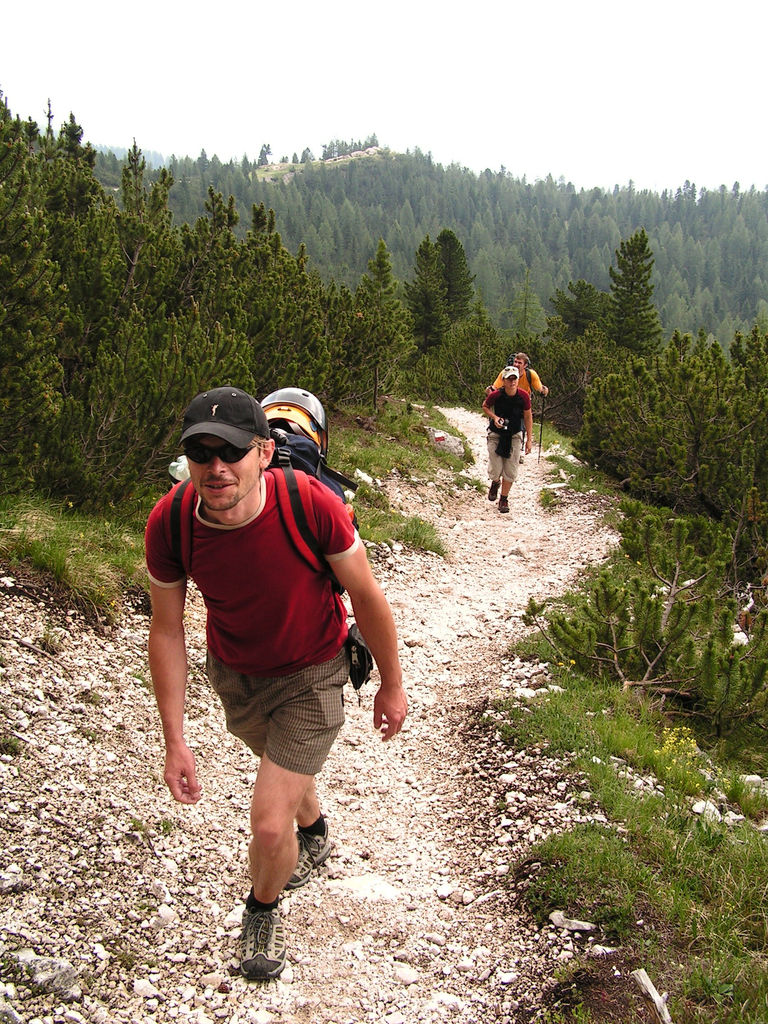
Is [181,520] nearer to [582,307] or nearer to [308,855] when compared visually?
[308,855]

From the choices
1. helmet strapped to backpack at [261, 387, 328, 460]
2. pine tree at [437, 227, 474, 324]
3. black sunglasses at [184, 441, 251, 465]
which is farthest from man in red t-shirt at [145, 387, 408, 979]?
pine tree at [437, 227, 474, 324]

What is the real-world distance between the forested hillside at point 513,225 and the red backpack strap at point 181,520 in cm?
9037

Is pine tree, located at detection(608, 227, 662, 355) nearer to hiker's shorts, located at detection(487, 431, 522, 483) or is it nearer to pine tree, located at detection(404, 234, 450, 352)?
pine tree, located at detection(404, 234, 450, 352)

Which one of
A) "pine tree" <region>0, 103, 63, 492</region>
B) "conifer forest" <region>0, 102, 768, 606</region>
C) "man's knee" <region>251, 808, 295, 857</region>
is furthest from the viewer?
"conifer forest" <region>0, 102, 768, 606</region>

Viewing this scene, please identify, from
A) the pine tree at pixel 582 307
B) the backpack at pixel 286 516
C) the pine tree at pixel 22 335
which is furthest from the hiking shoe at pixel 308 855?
the pine tree at pixel 582 307

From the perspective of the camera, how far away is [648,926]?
2.77 metres

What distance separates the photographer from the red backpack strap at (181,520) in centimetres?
235

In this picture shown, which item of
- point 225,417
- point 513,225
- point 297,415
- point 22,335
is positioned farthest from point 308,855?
point 513,225

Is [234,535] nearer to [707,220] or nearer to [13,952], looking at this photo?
[13,952]

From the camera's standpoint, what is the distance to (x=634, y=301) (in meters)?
38.4

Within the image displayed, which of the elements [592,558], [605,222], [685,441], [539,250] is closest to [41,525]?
[592,558]

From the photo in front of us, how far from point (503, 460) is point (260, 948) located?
28.5 ft

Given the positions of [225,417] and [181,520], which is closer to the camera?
[225,417]

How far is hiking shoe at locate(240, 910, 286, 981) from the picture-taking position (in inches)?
104
